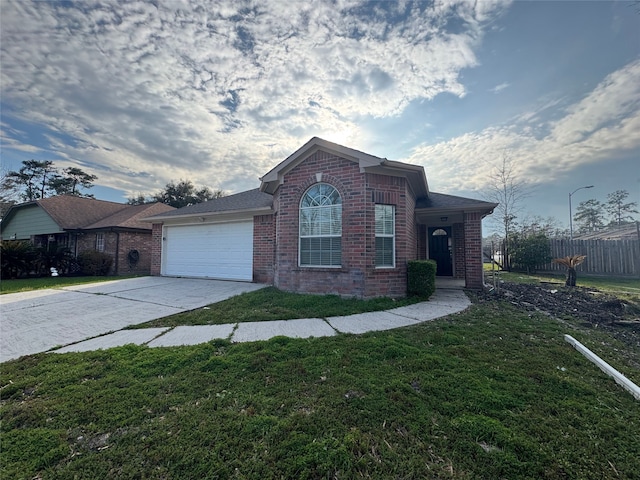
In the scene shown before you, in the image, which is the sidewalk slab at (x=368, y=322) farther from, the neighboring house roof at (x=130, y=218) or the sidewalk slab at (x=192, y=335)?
the neighboring house roof at (x=130, y=218)

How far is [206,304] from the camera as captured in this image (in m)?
6.89

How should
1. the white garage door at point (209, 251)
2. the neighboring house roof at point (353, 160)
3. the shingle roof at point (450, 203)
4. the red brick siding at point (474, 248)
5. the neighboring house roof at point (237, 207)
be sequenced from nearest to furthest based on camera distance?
the neighboring house roof at point (353, 160), the shingle roof at point (450, 203), the red brick siding at point (474, 248), the neighboring house roof at point (237, 207), the white garage door at point (209, 251)

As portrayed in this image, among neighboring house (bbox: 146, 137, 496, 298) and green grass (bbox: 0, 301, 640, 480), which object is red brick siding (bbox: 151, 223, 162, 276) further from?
green grass (bbox: 0, 301, 640, 480)

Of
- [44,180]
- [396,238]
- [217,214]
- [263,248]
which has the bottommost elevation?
[263,248]

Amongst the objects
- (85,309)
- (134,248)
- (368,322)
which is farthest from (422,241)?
(134,248)

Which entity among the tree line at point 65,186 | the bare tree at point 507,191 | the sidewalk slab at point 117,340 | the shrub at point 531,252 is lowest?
the sidewalk slab at point 117,340

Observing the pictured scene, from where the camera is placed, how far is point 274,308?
20.6ft

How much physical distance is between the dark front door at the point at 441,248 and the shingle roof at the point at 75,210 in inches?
797

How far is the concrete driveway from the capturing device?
14.8 ft

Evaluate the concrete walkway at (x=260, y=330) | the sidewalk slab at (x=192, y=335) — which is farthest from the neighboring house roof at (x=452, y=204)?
the sidewalk slab at (x=192, y=335)

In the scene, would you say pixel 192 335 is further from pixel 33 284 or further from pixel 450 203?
pixel 33 284

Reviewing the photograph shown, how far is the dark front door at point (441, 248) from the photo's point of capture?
12701mm

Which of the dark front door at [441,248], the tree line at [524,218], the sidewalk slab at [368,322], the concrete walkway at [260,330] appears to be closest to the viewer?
the concrete walkway at [260,330]

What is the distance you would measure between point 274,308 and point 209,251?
22.4 feet
